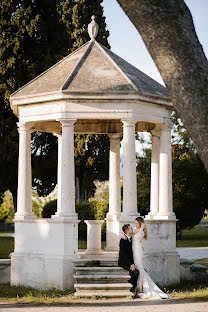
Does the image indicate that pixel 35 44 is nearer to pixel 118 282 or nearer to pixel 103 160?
pixel 103 160

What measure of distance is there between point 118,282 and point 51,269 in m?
2.00

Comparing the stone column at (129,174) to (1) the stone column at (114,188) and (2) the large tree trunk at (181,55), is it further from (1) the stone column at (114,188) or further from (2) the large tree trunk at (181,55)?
(2) the large tree trunk at (181,55)

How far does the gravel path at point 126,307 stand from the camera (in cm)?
1298

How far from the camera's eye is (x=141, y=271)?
50.0 feet

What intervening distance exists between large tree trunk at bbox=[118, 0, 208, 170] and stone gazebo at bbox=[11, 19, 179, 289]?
33.3 ft

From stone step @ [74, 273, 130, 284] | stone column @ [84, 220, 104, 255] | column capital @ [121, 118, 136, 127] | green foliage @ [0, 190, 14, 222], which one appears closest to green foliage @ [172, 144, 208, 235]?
stone column @ [84, 220, 104, 255]

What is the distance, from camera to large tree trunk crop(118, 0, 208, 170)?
5.92 m

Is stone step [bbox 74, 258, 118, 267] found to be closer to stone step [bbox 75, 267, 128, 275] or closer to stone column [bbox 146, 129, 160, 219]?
stone step [bbox 75, 267, 128, 275]

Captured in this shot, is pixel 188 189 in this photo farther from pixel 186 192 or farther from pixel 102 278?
pixel 102 278

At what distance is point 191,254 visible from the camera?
22.8 m

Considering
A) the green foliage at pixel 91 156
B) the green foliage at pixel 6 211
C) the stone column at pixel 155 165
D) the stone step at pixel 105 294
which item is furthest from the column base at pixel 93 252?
the green foliage at pixel 6 211

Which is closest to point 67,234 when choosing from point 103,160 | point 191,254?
point 191,254

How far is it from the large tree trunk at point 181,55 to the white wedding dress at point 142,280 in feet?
30.5

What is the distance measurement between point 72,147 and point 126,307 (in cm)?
469
